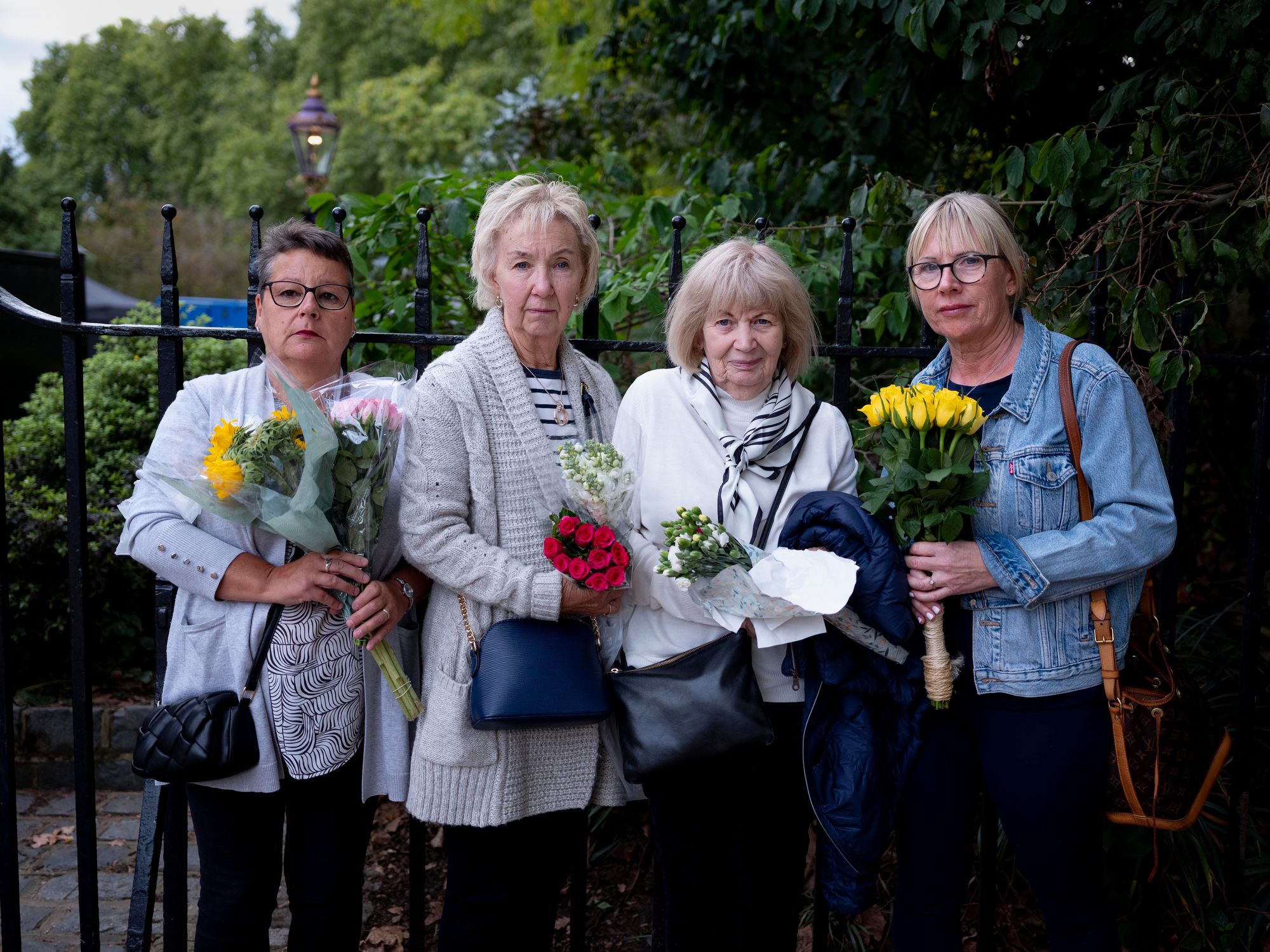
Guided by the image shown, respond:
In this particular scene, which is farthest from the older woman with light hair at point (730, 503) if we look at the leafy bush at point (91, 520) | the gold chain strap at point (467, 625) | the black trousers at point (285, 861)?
the leafy bush at point (91, 520)

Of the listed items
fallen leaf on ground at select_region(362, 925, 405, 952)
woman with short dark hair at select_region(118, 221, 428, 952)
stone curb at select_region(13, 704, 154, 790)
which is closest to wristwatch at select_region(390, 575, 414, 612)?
woman with short dark hair at select_region(118, 221, 428, 952)

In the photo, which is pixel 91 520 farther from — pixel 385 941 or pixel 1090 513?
pixel 1090 513

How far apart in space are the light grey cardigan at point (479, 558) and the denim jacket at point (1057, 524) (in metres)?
1.00

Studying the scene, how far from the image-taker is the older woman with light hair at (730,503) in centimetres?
231

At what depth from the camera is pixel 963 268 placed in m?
2.29

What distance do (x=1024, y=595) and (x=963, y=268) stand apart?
2.53ft

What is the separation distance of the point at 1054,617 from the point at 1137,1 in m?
2.73

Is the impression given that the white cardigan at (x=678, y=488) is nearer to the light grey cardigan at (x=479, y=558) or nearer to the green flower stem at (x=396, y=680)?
the light grey cardigan at (x=479, y=558)

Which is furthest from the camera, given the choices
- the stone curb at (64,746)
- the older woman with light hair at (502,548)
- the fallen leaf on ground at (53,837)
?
the stone curb at (64,746)

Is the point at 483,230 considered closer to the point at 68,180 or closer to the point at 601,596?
the point at 601,596

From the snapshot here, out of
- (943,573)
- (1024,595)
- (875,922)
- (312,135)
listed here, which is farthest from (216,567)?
(312,135)

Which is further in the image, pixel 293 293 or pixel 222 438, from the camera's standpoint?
pixel 293 293

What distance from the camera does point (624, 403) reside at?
245cm

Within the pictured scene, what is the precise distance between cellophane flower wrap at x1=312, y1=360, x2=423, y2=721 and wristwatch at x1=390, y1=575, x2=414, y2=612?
0.33 ft
